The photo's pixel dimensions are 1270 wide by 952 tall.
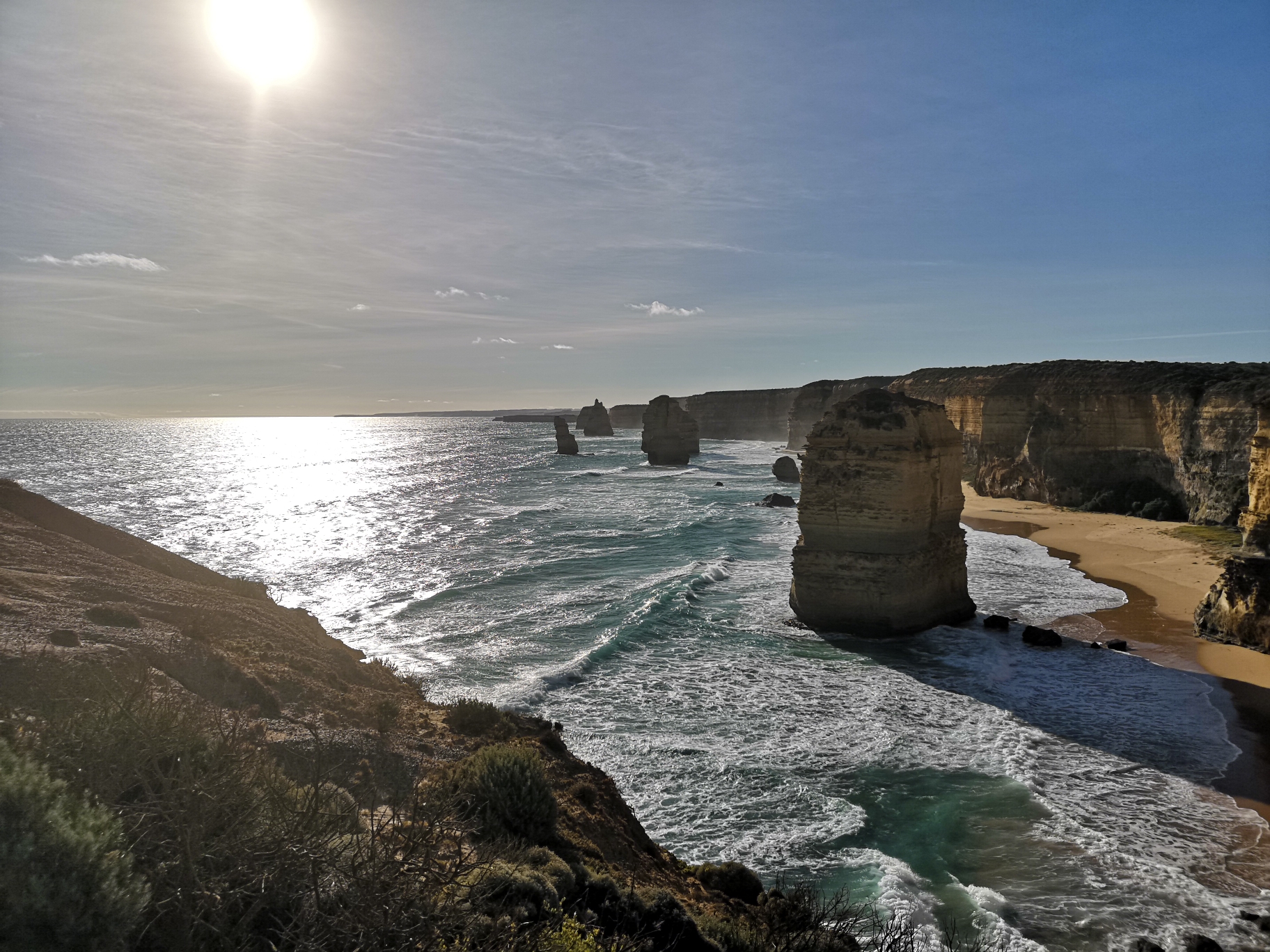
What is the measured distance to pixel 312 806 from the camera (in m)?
4.54

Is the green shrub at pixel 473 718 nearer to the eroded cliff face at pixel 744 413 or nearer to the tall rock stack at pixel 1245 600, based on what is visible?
the tall rock stack at pixel 1245 600

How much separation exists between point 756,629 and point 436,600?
10823mm

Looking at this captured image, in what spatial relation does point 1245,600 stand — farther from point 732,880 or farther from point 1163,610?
point 732,880

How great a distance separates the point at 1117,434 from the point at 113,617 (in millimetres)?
46823

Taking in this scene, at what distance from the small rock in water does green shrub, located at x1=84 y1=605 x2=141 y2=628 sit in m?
18.8

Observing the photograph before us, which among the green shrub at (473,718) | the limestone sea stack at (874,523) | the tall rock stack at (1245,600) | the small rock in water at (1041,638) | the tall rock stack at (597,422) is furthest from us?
the tall rock stack at (597,422)

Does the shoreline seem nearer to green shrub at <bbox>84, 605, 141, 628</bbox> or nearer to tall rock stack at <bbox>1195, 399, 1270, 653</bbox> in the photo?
tall rock stack at <bbox>1195, 399, 1270, 653</bbox>

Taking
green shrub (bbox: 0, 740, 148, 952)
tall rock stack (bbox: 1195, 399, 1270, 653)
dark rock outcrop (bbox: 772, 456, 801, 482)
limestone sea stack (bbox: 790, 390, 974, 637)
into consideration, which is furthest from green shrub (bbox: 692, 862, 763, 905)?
dark rock outcrop (bbox: 772, 456, 801, 482)

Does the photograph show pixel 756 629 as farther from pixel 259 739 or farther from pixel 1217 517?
pixel 1217 517

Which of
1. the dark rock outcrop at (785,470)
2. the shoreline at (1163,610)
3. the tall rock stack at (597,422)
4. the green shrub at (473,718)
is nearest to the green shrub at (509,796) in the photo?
the green shrub at (473,718)

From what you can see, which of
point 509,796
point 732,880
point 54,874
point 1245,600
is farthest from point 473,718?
point 1245,600

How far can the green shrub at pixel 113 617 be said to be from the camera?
834 cm

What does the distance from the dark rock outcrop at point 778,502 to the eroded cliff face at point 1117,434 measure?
1076 cm

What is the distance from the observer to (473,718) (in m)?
9.65
